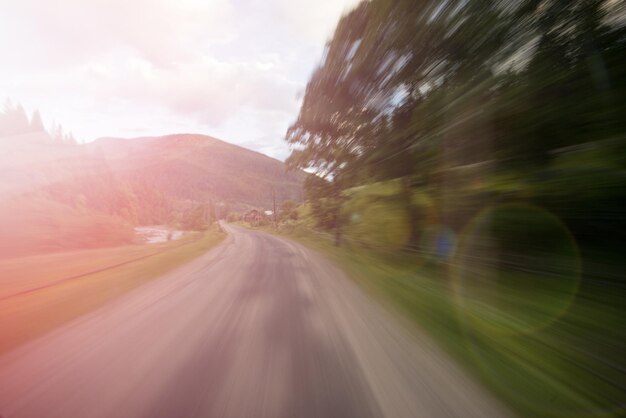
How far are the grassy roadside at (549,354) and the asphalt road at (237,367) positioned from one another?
295mm

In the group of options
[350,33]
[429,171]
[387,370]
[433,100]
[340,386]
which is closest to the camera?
[340,386]

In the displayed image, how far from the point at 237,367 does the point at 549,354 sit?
3.44m

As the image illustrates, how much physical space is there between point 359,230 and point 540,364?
11003 millimetres

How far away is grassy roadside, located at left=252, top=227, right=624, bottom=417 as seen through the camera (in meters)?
2.41

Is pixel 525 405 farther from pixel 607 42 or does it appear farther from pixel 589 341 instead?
pixel 607 42

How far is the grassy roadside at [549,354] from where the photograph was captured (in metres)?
2.41

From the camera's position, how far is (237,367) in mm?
3227

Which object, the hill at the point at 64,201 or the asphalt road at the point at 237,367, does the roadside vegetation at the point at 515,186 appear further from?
the hill at the point at 64,201

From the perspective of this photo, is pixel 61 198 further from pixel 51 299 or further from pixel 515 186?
pixel 515 186

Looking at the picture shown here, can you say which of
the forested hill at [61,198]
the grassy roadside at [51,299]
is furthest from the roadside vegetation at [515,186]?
the forested hill at [61,198]

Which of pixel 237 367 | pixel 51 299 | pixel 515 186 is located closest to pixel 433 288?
pixel 515 186

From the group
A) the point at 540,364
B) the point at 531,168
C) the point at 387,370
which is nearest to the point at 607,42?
the point at 531,168

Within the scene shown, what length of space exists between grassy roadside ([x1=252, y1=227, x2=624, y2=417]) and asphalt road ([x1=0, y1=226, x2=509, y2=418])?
29 centimetres

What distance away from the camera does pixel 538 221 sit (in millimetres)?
5047
